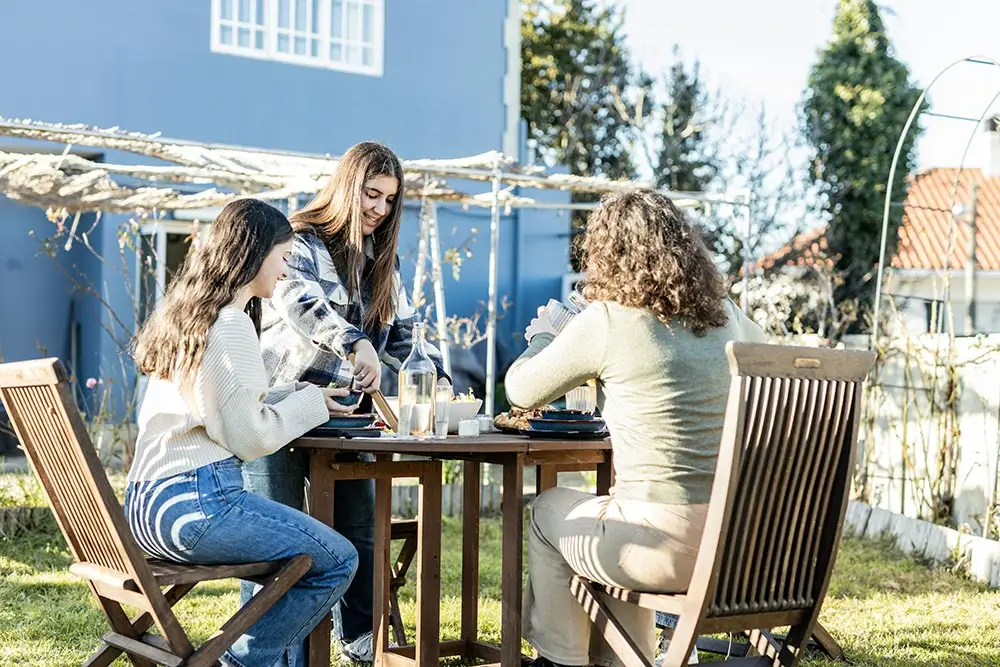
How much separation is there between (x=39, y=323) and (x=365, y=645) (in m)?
7.54

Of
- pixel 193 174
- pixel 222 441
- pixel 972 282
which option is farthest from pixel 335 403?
pixel 972 282

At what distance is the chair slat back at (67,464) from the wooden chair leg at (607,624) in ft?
3.38

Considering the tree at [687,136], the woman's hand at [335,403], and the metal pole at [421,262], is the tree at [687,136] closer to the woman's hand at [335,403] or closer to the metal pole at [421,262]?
the metal pole at [421,262]

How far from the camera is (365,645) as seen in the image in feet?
13.3

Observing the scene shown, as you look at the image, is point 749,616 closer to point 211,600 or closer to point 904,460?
point 211,600

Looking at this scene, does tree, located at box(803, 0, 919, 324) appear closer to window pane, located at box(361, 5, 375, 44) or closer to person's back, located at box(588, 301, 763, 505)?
window pane, located at box(361, 5, 375, 44)

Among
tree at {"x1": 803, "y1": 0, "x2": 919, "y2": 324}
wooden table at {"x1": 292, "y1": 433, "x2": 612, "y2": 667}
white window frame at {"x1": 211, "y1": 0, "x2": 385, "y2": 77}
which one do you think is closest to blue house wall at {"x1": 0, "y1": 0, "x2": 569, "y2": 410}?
white window frame at {"x1": 211, "y1": 0, "x2": 385, "y2": 77}

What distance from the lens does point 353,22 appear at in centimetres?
1210

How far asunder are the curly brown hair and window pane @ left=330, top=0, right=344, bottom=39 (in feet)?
30.5

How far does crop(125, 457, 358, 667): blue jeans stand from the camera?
9.64ft

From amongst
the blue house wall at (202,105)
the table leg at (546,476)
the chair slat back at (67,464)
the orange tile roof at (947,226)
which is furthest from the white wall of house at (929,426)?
the orange tile roof at (947,226)

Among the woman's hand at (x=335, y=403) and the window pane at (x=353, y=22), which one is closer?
the woman's hand at (x=335, y=403)

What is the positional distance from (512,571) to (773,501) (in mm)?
798

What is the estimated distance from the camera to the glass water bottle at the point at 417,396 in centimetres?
334
